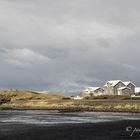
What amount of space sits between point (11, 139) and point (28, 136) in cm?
407

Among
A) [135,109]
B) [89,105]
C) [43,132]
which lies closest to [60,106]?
[89,105]

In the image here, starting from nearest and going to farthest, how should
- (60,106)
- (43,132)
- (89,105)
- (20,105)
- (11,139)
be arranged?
(11,139)
(43,132)
(89,105)
(60,106)
(20,105)

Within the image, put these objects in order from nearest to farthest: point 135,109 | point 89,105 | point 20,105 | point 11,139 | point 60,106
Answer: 1. point 11,139
2. point 135,109
3. point 89,105
4. point 60,106
5. point 20,105

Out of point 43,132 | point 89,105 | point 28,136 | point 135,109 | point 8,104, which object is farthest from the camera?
point 8,104

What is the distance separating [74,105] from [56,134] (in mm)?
88860

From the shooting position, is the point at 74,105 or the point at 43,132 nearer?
the point at 43,132

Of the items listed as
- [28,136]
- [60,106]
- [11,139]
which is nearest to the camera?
[11,139]

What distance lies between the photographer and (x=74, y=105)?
145 m

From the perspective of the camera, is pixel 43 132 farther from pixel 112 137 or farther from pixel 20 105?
pixel 20 105

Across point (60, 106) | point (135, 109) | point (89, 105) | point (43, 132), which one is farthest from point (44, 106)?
point (43, 132)

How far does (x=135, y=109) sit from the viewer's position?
114 meters

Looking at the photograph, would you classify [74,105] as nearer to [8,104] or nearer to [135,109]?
[135,109]

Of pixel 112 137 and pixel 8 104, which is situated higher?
pixel 8 104

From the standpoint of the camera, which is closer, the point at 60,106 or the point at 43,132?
the point at 43,132
